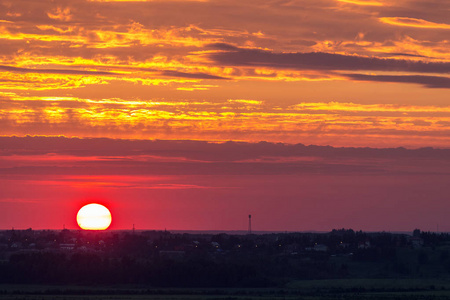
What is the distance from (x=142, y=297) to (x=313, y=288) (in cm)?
4014

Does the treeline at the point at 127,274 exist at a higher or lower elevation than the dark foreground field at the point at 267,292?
higher

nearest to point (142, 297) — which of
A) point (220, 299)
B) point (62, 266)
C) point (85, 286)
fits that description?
point (220, 299)

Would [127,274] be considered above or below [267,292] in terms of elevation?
above

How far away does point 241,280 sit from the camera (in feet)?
555

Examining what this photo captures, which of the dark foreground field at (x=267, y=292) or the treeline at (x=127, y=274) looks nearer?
the dark foreground field at (x=267, y=292)

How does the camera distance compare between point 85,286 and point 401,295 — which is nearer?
point 401,295

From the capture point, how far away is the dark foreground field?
5074 inches

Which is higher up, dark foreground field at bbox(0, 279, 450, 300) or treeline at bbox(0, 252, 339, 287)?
treeline at bbox(0, 252, 339, 287)

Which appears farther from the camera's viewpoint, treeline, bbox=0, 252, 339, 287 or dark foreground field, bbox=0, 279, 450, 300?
treeline, bbox=0, 252, 339, 287

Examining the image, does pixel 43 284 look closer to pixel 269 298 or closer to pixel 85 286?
pixel 85 286

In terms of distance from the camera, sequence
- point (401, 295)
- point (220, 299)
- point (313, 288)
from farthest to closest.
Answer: point (313, 288)
point (401, 295)
point (220, 299)

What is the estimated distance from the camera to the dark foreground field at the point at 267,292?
12888 centimetres

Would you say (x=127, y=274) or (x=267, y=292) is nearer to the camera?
(x=267, y=292)

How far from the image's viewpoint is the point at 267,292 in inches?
5773
